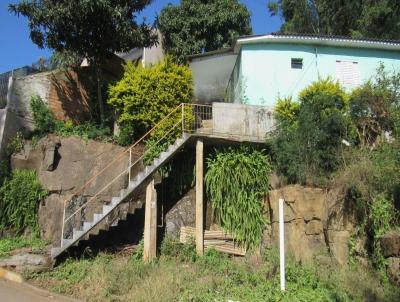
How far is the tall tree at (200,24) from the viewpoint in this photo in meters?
25.4

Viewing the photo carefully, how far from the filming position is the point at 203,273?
12133 mm

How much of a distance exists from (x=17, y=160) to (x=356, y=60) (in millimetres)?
13102

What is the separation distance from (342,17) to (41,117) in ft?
56.8

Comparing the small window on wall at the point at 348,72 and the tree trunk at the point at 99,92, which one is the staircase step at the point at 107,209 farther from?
the small window on wall at the point at 348,72

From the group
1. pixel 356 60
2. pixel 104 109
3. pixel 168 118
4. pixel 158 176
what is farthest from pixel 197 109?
pixel 356 60

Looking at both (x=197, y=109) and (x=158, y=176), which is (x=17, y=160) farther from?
(x=197, y=109)

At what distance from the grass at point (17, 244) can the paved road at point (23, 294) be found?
6.83ft

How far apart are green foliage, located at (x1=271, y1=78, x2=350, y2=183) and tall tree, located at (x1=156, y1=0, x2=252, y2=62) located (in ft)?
36.3

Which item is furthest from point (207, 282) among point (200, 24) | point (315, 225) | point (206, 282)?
point (200, 24)

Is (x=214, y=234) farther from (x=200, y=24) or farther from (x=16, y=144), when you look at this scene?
(x=200, y=24)

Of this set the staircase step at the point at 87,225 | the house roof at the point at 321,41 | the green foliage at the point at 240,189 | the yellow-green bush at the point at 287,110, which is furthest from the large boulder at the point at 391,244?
the house roof at the point at 321,41

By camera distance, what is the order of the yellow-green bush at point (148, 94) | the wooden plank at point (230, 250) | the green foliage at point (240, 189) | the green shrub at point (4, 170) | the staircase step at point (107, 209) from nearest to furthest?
the staircase step at point (107, 209)
the wooden plank at point (230, 250)
the green foliage at point (240, 189)
the green shrub at point (4, 170)
the yellow-green bush at point (148, 94)

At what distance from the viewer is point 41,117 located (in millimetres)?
17109

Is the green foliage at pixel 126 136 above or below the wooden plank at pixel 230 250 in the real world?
above
